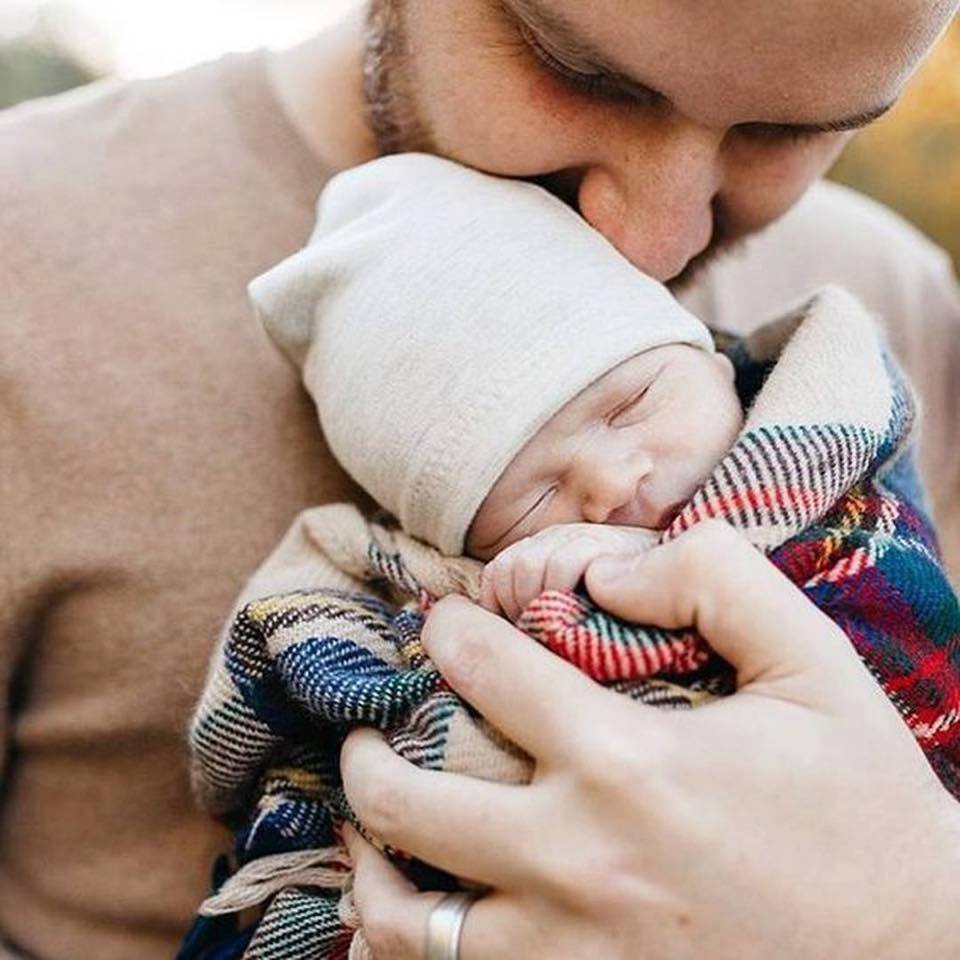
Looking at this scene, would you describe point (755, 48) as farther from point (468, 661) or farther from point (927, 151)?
point (927, 151)

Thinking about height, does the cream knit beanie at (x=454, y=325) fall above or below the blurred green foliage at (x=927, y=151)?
above

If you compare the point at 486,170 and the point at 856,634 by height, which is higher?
the point at 486,170

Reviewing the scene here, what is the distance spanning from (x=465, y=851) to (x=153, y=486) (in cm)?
56

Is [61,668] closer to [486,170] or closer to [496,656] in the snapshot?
[496,656]

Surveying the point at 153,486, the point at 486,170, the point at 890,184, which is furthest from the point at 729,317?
the point at 890,184

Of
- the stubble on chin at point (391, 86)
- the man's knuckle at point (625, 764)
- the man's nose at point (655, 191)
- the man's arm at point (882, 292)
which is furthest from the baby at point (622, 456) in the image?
the man's arm at point (882, 292)

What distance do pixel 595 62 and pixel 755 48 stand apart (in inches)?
5.5

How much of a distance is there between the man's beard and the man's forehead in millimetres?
183

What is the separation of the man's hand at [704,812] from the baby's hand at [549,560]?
0.23ft

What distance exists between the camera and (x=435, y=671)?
114 centimetres

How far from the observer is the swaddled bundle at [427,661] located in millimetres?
1075

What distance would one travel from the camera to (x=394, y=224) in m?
1.29

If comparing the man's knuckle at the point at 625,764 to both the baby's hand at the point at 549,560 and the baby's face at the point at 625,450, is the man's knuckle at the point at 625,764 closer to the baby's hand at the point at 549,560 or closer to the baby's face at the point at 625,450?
the baby's hand at the point at 549,560

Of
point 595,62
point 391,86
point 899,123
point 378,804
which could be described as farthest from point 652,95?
point 899,123
